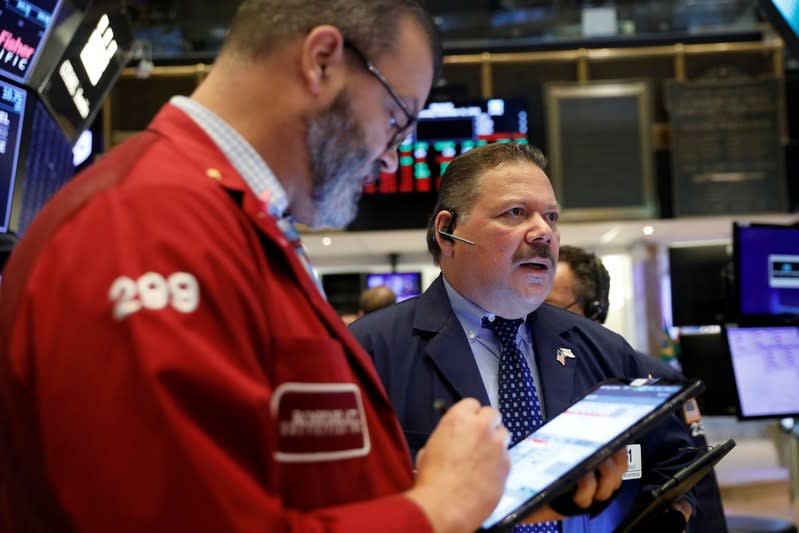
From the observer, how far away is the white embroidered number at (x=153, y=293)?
83 centimetres

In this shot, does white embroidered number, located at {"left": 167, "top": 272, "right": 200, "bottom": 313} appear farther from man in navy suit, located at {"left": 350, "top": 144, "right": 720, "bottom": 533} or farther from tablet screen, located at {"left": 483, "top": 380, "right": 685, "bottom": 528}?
man in navy suit, located at {"left": 350, "top": 144, "right": 720, "bottom": 533}

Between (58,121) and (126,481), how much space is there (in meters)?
2.44

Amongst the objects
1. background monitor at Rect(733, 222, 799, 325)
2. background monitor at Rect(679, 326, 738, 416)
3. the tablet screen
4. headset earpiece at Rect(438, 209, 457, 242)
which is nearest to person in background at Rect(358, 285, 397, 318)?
background monitor at Rect(679, 326, 738, 416)

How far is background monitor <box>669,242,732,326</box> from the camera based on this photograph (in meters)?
4.73

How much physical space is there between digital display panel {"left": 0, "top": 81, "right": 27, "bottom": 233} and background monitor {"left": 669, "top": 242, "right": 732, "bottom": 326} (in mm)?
3395

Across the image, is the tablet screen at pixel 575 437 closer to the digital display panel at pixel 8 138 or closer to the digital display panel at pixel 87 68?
the digital display panel at pixel 8 138

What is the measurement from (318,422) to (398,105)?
0.44 metres

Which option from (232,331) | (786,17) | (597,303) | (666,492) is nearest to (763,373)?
(597,303)

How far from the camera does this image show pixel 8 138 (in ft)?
8.34

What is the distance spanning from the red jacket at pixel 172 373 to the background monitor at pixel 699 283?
4.05 meters

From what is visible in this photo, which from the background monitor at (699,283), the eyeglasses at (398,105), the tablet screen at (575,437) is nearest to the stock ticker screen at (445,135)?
the background monitor at (699,283)

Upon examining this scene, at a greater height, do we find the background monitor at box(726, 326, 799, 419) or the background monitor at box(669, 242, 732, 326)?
the background monitor at box(669, 242, 732, 326)

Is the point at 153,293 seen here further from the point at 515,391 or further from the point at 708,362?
the point at 708,362

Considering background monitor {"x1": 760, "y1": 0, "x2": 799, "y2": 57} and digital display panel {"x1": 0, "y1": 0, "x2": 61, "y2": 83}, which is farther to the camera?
background monitor {"x1": 760, "y1": 0, "x2": 799, "y2": 57}
